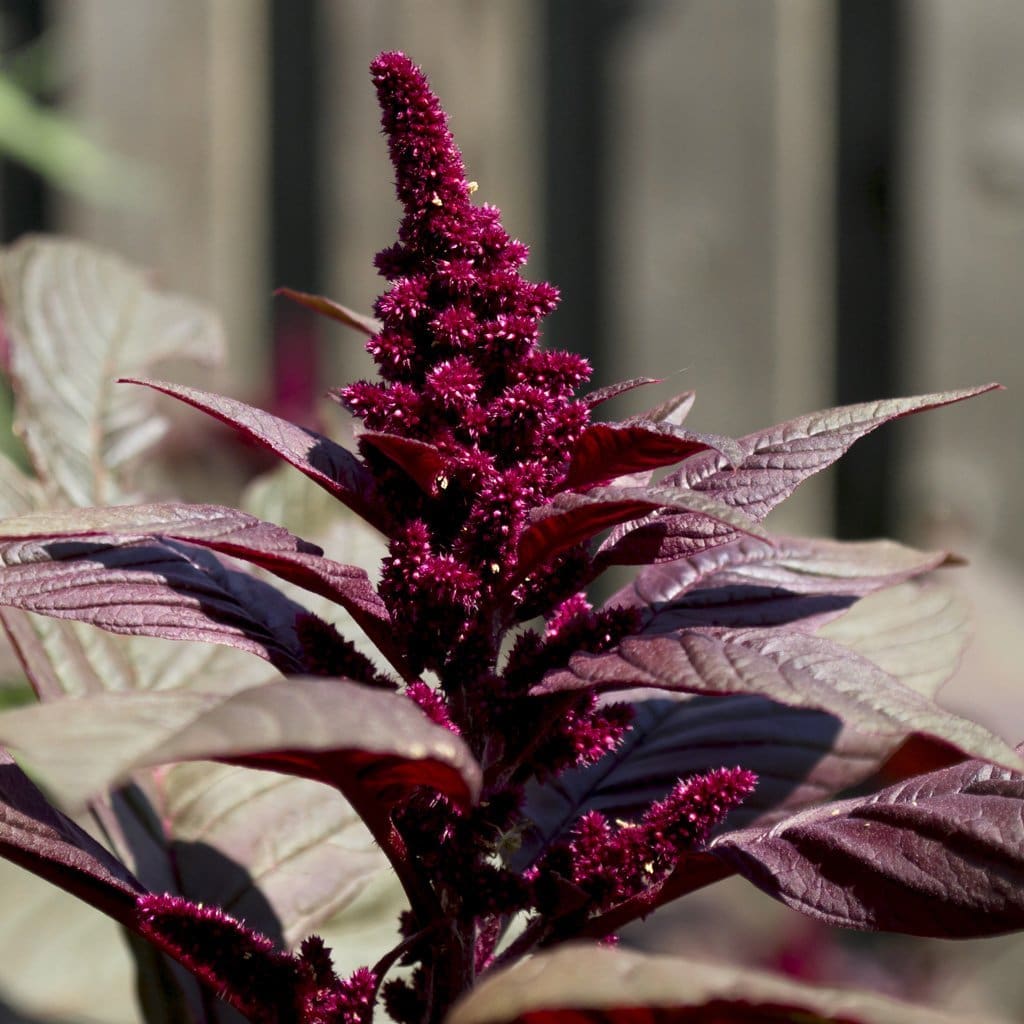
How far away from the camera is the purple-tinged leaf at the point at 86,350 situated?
826mm

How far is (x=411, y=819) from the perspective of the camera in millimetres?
490

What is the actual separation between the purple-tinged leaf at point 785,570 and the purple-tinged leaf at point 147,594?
6.0 inches

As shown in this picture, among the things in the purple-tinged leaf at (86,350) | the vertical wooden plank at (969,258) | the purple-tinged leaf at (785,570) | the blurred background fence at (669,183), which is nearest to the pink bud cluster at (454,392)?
the purple-tinged leaf at (785,570)

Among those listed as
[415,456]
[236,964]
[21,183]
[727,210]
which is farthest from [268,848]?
[21,183]

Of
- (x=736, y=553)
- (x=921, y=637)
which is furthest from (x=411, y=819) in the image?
(x=921, y=637)

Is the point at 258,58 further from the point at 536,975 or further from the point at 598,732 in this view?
the point at 536,975

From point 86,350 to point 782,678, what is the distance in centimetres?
62

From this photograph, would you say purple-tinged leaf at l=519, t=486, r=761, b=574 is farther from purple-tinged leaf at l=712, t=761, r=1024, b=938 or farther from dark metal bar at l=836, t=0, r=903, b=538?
dark metal bar at l=836, t=0, r=903, b=538

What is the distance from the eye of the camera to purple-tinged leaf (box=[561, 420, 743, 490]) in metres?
0.44

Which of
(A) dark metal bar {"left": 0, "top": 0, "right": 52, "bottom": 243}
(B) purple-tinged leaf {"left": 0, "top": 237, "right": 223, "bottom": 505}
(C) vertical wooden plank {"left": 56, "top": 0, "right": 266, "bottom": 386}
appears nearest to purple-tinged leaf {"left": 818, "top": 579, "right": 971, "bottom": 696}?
(B) purple-tinged leaf {"left": 0, "top": 237, "right": 223, "bottom": 505}

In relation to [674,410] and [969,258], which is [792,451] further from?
[969,258]

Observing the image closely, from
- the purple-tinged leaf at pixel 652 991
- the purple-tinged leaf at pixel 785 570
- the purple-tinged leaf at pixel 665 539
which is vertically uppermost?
the purple-tinged leaf at pixel 665 539

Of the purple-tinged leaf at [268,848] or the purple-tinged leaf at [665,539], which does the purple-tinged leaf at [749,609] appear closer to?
the purple-tinged leaf at [665,539]

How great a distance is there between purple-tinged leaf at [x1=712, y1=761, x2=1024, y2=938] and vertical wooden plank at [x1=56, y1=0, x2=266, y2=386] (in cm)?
169
